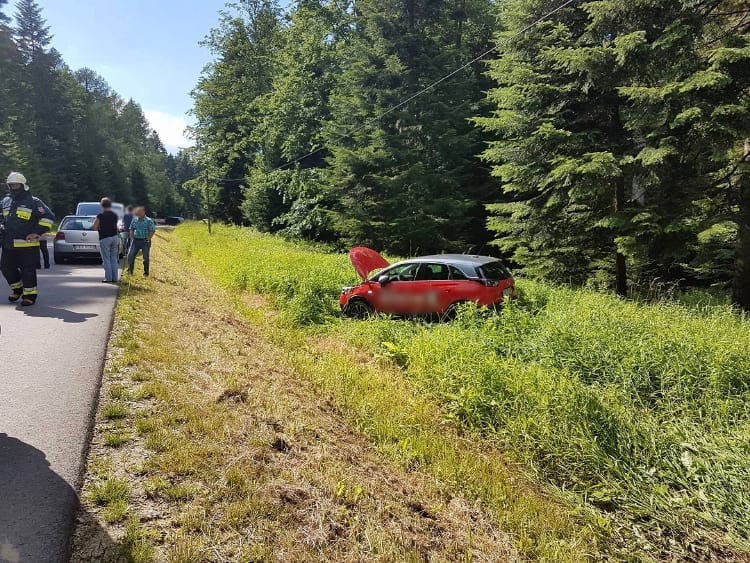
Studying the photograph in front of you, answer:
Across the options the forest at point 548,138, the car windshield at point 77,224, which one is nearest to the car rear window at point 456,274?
the forest at point 548,138

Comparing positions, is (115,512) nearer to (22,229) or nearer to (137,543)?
(137,543)

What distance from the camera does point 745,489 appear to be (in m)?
3.10

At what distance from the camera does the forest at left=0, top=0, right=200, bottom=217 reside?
108ft

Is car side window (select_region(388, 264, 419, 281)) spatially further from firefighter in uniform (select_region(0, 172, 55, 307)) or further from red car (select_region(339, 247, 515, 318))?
firefighter in uniform (select_region(0, 172, 55, 307))

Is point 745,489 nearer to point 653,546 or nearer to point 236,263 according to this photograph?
point 653,546

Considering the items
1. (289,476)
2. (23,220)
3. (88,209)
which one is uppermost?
(88,209)

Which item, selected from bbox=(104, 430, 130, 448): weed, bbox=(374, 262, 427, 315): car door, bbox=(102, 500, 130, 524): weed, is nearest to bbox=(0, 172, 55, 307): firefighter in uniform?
bbox=(104, 430, 130, 448): weed

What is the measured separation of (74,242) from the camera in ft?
41.9

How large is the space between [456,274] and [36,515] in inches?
267

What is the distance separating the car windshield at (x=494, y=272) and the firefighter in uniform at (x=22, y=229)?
23.6 ft

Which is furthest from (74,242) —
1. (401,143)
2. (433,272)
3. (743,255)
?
(743,255)

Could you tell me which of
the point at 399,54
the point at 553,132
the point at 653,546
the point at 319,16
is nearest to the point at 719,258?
the point at 553,132

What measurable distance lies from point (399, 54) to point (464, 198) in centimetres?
750

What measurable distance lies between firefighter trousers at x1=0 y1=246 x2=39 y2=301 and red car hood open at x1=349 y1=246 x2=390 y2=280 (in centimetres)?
581
